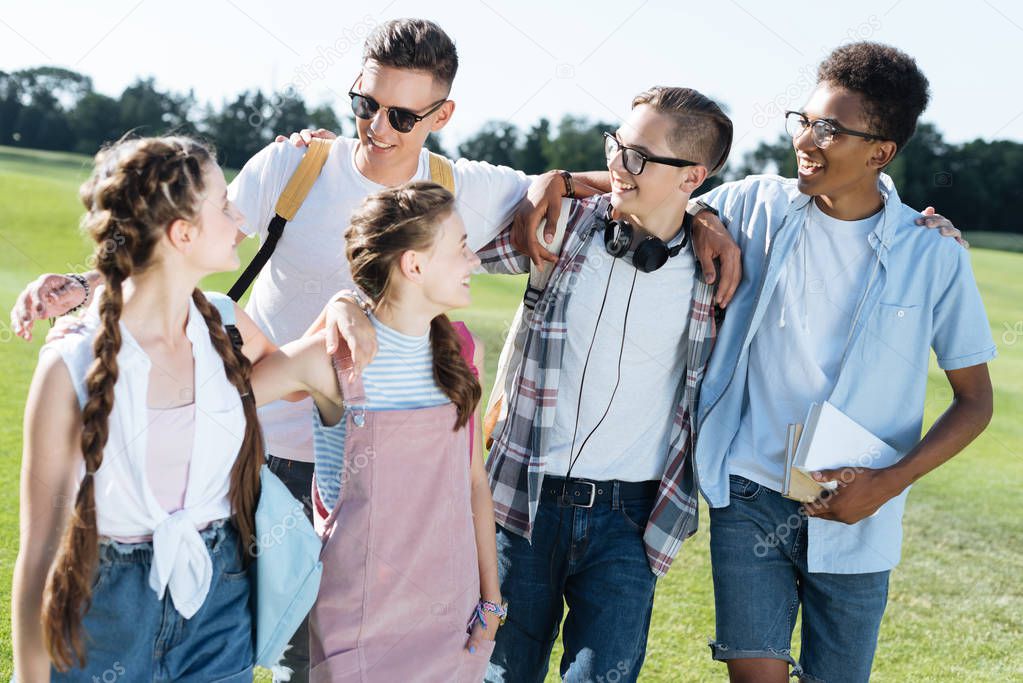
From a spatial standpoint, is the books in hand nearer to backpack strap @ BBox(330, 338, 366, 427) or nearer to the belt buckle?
the belt buckle

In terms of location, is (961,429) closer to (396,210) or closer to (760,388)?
(760,388)

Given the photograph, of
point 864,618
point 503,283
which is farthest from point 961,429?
point 503,283

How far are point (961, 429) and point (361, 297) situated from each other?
181 centimetres

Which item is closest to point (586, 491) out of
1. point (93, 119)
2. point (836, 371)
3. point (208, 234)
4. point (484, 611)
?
point (484, 611)

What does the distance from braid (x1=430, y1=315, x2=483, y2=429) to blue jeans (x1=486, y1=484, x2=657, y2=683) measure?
557 mm

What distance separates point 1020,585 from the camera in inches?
255

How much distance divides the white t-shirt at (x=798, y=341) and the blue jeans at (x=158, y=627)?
1.53 metres

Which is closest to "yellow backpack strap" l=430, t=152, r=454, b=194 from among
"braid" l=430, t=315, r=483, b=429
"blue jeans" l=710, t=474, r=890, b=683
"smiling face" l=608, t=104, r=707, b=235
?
"smiling face" l=608, t=104, r=707, b=235

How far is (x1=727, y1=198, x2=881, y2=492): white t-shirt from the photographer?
3.21 m

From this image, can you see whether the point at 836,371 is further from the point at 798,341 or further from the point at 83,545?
the point at 83,545

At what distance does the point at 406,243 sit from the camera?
8.96 ft

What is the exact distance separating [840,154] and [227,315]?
5.99 feet

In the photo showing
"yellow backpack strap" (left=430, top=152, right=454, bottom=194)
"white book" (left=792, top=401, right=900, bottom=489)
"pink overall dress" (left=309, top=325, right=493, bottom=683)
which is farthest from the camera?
"yellow backpack strap" (left=430, top=152, right=454, bottom=194)

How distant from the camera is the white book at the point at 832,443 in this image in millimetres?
3061
